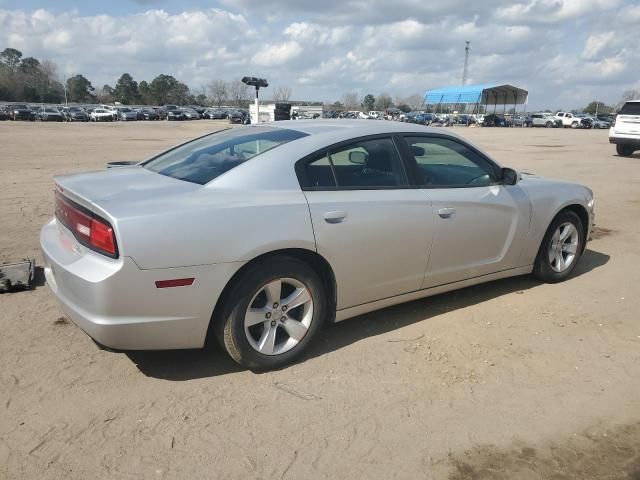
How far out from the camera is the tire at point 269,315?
327 cm

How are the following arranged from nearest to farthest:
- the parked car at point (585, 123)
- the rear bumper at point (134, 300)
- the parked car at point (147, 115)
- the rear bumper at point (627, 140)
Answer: the rear bumper at point (134, 300) → the rear bumper at point (627, 140) → the parked car at point (585, 123) → the parked car at point (147, 115)

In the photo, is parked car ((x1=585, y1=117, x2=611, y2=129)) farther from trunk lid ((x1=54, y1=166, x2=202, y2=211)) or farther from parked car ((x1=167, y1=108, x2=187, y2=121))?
trunk lid ((x1=54, y1=166, x2=202, y2=211))

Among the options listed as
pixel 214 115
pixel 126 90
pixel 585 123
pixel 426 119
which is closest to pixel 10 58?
pixel 126 90

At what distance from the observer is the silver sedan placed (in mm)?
3006

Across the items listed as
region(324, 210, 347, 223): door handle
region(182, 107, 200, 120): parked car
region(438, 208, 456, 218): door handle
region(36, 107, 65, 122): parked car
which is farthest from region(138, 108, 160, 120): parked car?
region(324, 210, 347, 223): door handle

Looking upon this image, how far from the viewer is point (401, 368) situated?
142 inches

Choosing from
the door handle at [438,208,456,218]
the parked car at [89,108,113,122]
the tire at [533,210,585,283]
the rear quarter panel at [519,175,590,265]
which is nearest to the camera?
the door handle at [438,208,456,218]

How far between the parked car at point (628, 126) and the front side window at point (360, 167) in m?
18.4

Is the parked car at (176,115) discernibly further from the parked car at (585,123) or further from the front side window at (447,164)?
the front side window at (447,164)

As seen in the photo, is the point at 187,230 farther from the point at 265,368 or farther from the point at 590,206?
the point at 590,206

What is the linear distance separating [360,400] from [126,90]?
123m

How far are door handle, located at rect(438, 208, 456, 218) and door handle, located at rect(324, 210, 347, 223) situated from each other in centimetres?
91

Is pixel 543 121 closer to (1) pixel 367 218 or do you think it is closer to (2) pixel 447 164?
(2) pixel 447 164

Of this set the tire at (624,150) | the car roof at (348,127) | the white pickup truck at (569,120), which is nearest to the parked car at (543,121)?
the white pickup truck at (569,120)
